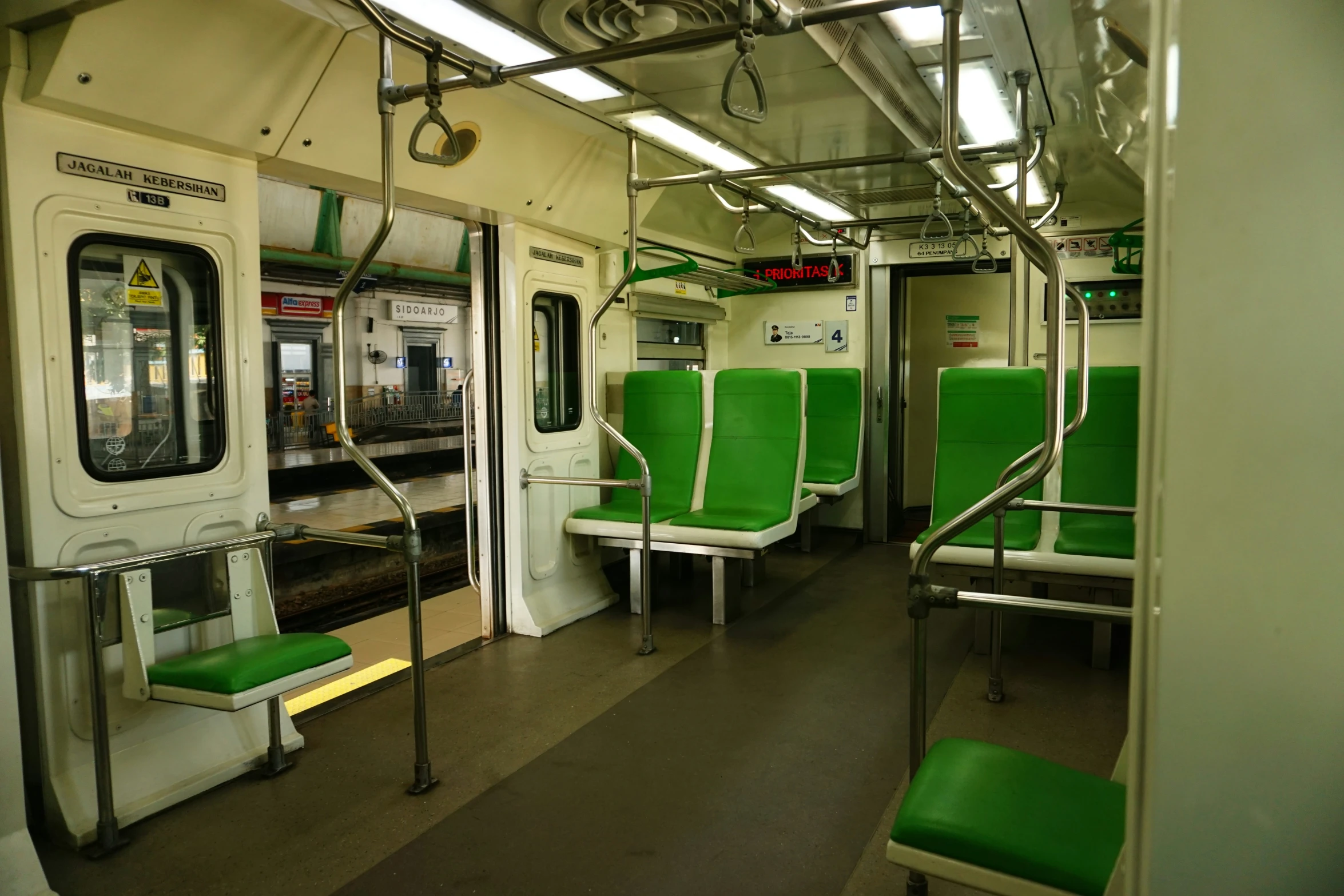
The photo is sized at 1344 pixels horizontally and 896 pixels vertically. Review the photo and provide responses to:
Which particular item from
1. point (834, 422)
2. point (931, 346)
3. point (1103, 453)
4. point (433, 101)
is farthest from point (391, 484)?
point (931, 346)

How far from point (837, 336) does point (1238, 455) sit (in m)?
7.13

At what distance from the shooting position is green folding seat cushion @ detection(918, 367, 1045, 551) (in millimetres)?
5055

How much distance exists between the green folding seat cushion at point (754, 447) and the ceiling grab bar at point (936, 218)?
129cm

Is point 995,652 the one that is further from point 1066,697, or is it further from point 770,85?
point 770,85

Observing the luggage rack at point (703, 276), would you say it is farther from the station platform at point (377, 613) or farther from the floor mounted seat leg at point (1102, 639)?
the floor mounted seat leg at point (1102, 639)

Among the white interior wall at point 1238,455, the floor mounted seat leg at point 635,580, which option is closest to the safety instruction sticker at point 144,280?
the floor mounted seat leg at point 635,580

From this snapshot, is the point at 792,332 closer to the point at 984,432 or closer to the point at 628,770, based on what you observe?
the point at 984,432

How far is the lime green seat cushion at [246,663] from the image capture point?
293cm

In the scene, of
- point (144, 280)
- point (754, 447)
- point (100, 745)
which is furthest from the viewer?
point (754, 447)

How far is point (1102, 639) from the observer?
4512mm

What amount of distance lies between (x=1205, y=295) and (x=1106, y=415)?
449 centimetres

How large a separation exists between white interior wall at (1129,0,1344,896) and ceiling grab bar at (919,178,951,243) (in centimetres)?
403

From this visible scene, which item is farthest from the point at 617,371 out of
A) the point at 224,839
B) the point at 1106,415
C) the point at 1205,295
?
the point at 1205,295

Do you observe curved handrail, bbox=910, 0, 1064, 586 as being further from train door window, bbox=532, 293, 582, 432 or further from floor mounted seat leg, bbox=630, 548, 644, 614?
train door window, bbox=532, 293, 582, 432
